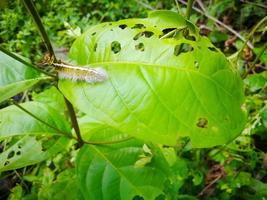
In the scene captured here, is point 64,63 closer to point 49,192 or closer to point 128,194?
point 128,194

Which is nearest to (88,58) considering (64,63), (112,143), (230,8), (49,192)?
(64,63)

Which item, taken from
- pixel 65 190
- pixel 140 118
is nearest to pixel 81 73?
pixel 140 118

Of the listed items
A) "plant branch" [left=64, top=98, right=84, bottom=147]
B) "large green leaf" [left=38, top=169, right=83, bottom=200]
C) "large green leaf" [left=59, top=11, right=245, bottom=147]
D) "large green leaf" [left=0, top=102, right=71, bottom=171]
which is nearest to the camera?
"large green leaf" [left=59, top=11, right=245, bottom=147]

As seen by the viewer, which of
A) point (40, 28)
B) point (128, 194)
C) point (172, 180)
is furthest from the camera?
point (172, 180)

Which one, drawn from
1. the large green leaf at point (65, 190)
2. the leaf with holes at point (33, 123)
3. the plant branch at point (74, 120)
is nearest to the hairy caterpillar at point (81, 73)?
the plant branch at point (74, 120)

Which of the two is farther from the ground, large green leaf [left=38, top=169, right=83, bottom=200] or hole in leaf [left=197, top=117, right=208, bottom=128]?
hole in leaf [left=197, top=117, right=208, bottom=128]

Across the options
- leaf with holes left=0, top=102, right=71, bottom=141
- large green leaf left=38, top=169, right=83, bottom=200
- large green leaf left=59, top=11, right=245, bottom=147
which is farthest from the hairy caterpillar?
large green leaf left=38, top=169, right=83, bottom=200

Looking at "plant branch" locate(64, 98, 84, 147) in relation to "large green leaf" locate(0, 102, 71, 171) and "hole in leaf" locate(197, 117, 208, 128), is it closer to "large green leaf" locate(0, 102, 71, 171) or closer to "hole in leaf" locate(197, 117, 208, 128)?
"large green leaf" locate(0, 102, 71, 171)

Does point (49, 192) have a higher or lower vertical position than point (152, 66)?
lower
